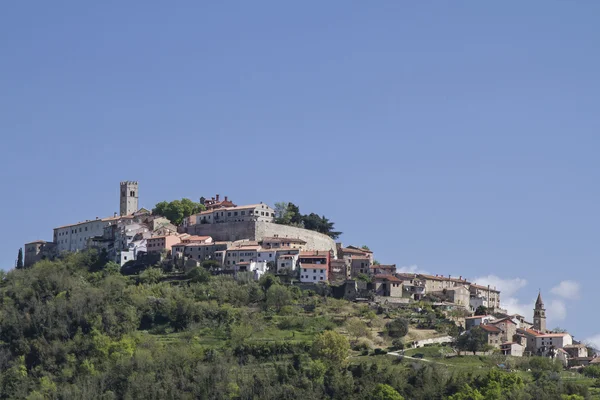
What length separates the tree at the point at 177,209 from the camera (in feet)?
390

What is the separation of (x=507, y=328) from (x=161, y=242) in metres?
31.9

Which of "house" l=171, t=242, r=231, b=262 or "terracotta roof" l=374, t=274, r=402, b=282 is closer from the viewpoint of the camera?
"terracotta roof" l=374, t=274, r=402, b=282

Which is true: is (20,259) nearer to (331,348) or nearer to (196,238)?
(196,238)

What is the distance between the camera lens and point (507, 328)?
96.1m

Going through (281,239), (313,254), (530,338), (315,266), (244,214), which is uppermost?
(244,214)

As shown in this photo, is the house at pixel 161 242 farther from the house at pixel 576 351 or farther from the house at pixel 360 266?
the house at pixel 576 351

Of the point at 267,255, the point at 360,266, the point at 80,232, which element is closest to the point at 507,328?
the point at 360,266

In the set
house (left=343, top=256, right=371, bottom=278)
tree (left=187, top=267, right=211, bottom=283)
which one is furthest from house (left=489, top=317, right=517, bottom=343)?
tree (left=187, top=267, right=211, bottom=283)

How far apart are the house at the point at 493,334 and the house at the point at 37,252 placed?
1755 inches

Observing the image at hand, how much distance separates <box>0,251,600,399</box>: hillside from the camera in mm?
85000

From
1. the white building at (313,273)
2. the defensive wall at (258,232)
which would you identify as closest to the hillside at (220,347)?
the white building at (313,273)

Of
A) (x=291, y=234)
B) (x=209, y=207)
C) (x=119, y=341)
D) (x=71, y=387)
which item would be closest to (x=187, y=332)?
(x=119, y=341)

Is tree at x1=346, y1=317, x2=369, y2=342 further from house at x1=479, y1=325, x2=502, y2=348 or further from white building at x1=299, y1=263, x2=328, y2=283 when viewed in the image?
white building at x1=299, y1=263, x2=328, y2=283

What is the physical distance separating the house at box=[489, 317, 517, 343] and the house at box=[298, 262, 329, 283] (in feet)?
48.0
